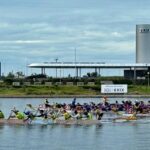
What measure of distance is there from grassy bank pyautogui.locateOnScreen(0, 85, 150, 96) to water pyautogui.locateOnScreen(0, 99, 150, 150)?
88057 mm

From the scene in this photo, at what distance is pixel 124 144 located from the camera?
52.3m

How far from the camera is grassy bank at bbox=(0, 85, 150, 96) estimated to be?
515 feet

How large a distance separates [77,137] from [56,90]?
104 metres

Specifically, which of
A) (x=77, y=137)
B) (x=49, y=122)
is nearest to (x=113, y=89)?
(x=49, y=122)

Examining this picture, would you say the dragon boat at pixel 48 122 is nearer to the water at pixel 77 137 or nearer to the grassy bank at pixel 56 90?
the water at pixel 77 137

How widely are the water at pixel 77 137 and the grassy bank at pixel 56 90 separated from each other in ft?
289

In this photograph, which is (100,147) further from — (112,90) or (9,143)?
(112,90)

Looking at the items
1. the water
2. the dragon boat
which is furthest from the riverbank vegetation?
the water

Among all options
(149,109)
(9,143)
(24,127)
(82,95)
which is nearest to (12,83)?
(82,95)

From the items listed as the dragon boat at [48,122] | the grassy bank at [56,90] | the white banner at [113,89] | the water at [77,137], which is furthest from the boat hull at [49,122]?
the grassy bank at [56,90]

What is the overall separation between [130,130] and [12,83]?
116638mm

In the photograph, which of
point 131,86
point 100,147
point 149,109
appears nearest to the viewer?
point 100,147

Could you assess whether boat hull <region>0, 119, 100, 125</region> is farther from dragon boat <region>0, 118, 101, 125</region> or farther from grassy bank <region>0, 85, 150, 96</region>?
grassy bank <region>0, 85, 150, 96</region>

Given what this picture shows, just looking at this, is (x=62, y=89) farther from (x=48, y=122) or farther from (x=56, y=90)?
(x=48, y=122)
